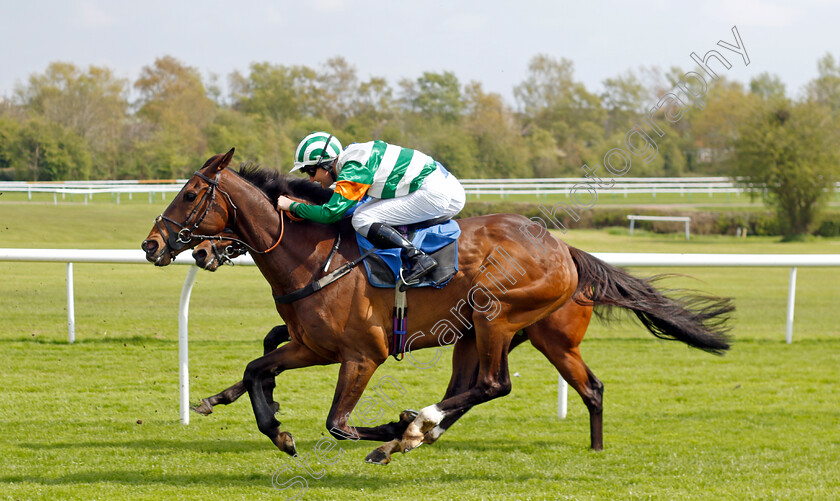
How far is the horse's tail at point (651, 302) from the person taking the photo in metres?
4.04

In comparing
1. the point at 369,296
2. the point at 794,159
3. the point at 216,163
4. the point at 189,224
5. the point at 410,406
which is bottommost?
the point at 410,406

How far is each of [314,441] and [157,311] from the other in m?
4.62

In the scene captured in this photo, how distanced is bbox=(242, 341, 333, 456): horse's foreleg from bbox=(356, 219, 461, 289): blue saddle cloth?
1.48 feet

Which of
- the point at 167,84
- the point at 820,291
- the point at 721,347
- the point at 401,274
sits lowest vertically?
the point at 820,291

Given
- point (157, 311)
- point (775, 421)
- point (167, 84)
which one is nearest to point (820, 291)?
point (775, 421)

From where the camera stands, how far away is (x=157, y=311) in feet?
27.2

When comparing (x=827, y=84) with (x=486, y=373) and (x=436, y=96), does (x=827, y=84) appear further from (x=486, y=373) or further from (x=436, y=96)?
(x=486, y=373)

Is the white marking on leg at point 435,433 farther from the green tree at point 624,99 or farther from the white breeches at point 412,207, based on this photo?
the green tree at point 624,99

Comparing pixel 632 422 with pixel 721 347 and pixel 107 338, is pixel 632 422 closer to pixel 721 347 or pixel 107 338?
pixel 721 347

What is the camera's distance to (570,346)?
4.13 metres

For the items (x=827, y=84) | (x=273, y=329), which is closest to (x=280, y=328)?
(x=273, y=329)

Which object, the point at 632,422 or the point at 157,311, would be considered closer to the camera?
the point at 632,422

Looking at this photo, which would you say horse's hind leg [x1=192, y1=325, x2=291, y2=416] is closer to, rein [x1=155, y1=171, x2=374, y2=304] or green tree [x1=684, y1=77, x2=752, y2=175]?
rein [x1=155, y1=171, x2=374, y2=304]

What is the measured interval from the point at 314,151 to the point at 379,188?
1.07 ft
